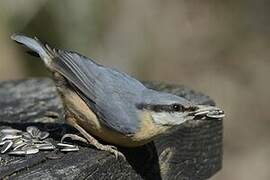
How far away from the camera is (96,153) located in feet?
9.71

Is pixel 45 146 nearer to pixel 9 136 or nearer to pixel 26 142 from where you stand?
pixel 26 142

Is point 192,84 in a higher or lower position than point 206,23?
lower

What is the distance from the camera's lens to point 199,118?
316 cm

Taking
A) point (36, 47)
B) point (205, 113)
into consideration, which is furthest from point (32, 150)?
point (36, 47)

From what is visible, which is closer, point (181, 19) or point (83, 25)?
point (83, 25)

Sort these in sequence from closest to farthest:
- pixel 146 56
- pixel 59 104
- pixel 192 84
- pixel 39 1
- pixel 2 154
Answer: pixel 2 154, pixel 59 104, pixel 39 1, pixel 146 56, pixel 192 84

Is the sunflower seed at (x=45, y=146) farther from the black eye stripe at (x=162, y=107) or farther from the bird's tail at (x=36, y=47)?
the bird's tail at (x=36, y=47)

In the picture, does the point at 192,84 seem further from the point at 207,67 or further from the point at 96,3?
the point at 96,3

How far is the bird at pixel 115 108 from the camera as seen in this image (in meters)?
3.15

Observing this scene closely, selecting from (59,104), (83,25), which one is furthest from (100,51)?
(59,104)

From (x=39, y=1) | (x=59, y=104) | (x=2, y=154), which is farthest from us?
(x=39, y=1)

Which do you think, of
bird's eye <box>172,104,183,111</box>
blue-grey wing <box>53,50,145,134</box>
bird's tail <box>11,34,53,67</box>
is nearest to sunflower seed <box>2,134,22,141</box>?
blue-grey wing <box>53,50,145,134</box>

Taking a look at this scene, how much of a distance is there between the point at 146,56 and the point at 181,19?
3.51 ft

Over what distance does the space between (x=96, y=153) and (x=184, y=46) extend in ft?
17.2
